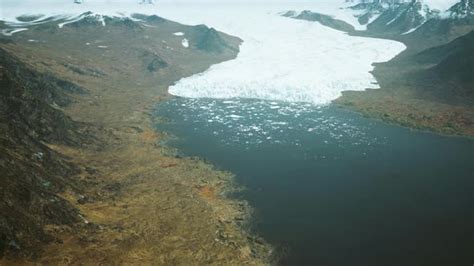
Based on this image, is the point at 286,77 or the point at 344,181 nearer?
the point at 344,181

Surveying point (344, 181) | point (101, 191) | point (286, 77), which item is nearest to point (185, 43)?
point (286, 77)

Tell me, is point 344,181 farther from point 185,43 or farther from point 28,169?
point 185,43

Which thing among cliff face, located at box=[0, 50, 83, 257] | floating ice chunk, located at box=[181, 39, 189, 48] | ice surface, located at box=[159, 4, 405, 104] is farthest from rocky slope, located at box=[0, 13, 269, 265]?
floating ice chunk, located at box=[181, 39, 189, 48]

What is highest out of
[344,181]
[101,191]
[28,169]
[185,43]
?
[28,169]

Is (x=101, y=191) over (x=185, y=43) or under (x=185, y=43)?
under

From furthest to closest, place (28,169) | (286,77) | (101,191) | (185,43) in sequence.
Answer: (185,43), (286,77), (101,191), (28,169)

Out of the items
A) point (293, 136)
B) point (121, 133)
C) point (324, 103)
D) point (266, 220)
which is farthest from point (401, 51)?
point (266, 220)

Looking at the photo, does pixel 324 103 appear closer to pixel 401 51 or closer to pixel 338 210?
pixel 338 210
